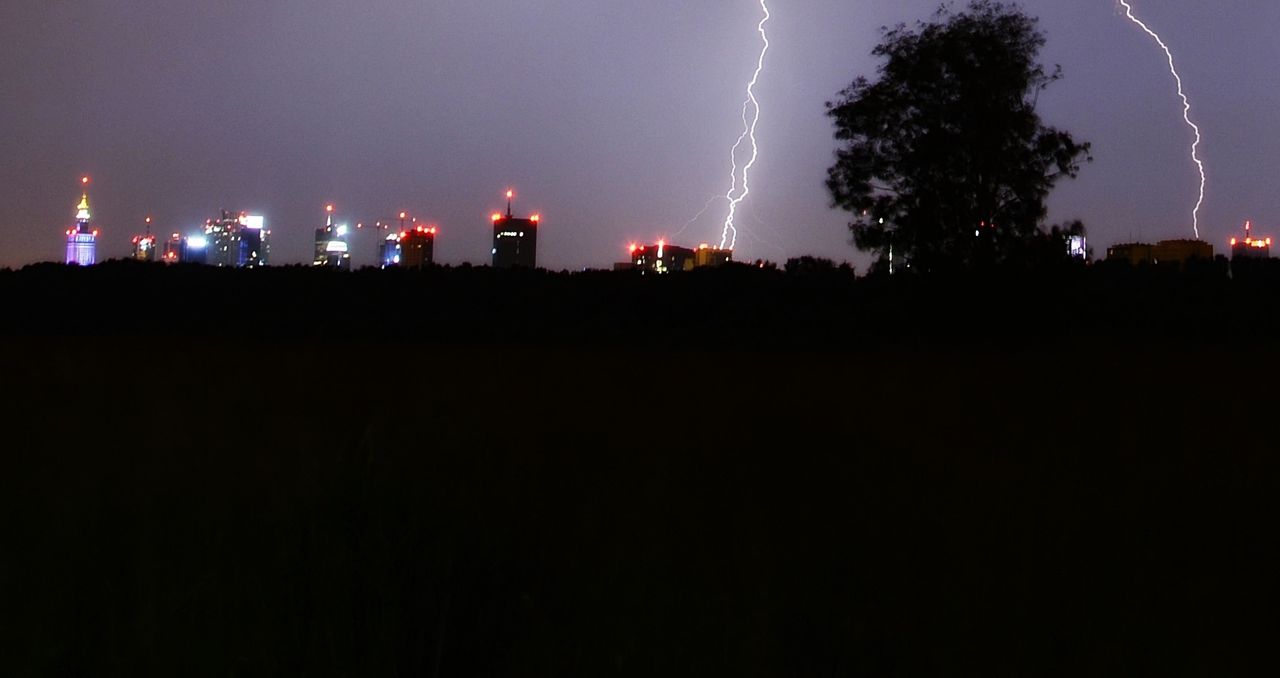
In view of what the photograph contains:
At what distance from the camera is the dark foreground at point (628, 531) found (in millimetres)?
4512

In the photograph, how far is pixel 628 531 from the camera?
6305 mm

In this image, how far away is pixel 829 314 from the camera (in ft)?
112

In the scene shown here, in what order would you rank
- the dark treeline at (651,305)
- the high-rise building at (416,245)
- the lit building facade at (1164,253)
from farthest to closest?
1. the high-rise building at (416,245)
2. the lit building facade at (1164,253)
3. the dark treeline at (651,305)

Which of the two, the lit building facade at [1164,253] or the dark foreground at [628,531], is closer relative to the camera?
the dark foreground at [628,531]

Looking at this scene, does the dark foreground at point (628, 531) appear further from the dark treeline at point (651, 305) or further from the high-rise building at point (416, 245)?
the high-rise building at point (416, 245)

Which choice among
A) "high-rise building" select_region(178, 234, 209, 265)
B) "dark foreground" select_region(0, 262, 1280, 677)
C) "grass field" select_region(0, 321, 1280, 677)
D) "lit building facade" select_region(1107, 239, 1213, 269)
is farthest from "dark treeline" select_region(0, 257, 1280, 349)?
"grass field" select_region(0, 321, 1280, 677)

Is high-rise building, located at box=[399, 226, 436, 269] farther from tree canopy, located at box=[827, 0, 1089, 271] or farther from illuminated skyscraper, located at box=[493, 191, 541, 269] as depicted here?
tree canopy, located at box=[827, 0, 1089, 271]

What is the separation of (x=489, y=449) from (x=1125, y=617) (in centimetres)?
502

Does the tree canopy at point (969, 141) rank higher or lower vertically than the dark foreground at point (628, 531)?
Result: higher

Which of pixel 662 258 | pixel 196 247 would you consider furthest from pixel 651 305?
pixel 196 247

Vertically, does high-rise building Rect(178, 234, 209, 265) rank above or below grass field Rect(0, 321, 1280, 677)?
above

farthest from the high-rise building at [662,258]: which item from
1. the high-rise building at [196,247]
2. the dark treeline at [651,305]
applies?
the high-rise building at [196,247]

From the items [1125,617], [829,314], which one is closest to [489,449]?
[1125,617]

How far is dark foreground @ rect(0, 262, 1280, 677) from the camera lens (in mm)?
4512
